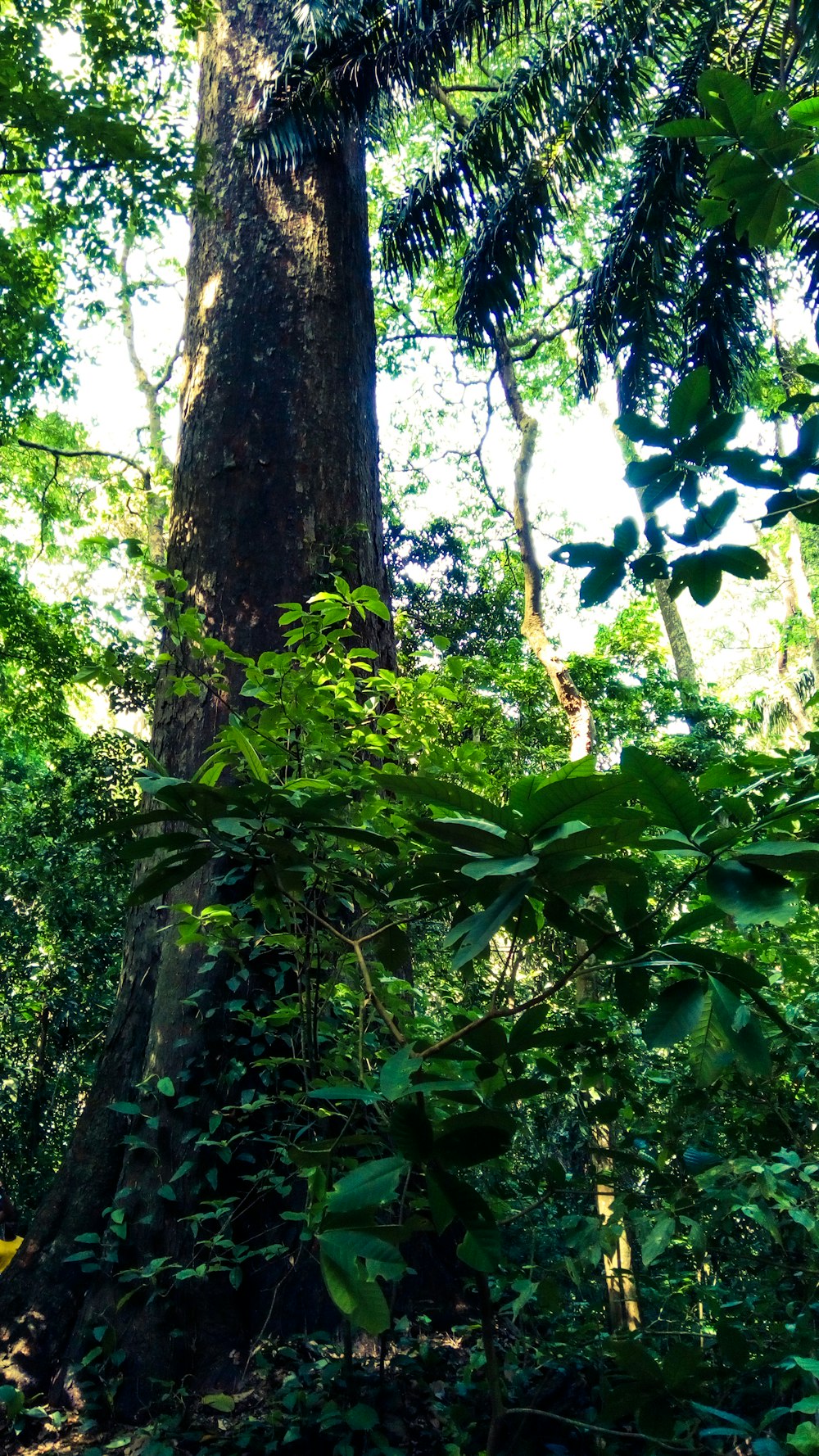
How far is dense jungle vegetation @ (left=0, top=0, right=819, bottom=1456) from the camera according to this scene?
1.10 metres

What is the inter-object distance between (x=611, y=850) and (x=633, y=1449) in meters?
1.70

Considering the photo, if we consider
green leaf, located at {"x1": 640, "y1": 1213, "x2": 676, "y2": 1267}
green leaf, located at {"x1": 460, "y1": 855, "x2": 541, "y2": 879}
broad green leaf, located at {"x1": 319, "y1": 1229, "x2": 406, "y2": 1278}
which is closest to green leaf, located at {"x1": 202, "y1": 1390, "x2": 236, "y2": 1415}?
green leaf, located at {"x1": 640, "y1": 1213, "x2": 676, "y2": 1267}

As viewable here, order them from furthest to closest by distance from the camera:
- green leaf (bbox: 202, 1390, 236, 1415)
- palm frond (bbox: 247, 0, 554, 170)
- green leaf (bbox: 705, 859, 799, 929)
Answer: palm frond (bbox: 247, 0, 554, 170)
green leaf (bbox: 202, 1390, 236, 1415)
green leaf (bbox: 705, 859, 799, 929)

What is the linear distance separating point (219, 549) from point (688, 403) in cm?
269

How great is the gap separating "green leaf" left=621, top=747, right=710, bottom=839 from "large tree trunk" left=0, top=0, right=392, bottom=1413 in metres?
1.16

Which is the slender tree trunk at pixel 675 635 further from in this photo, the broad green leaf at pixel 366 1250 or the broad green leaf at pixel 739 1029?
the broad green leaf at pixel 366 1250

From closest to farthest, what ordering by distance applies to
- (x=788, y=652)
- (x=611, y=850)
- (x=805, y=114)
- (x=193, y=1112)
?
1. (x=611, y=850)
2. (x=805, y=114)
3. (x=193, y=1112)
4. (x=788, y=652)

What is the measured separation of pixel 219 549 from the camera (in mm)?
3590

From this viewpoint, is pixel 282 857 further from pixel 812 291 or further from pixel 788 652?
pixel 788 652

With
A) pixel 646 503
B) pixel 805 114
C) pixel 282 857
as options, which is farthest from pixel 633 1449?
pixel 805 114

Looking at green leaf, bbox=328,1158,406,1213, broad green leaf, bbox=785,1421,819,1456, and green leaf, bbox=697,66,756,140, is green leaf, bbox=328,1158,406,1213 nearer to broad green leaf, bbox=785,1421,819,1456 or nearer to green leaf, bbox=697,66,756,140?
broad green leaf, bbox=785,1421,819,1456

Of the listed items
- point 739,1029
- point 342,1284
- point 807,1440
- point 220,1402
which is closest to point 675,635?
point 220,1402

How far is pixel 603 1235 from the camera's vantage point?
164 cm

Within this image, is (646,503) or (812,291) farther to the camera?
(812,291)
